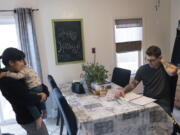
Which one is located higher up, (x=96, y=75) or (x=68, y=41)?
(x=68, y=41)

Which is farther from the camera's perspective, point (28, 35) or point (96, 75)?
point (28, 35)

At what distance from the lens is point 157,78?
7.77 ft

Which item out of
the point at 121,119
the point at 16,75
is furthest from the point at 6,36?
the point at 121,119

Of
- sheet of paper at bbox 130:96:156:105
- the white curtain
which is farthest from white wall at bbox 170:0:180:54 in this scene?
the white curtain

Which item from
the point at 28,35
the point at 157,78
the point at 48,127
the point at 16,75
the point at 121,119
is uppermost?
the point at 28,35

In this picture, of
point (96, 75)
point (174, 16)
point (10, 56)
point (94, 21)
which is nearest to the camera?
point (10, 56)

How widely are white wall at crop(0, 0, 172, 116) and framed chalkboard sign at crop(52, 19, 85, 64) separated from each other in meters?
0.09

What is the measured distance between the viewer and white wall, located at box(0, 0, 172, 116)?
3.27 m

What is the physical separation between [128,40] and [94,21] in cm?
89

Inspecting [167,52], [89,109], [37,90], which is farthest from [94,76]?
[167,52]

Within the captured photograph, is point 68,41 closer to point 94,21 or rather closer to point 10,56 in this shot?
point 94,21

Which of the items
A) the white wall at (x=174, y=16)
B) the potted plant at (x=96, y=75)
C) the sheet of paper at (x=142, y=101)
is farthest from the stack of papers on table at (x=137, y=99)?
the white wall at (x=174, y=16)

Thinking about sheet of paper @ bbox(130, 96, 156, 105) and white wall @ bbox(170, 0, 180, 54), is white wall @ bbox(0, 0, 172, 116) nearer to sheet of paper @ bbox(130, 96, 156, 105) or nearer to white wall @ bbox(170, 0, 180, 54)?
white wall @ bbox(170, 0, 180, 54)

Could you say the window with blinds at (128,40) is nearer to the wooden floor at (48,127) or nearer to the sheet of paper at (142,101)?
the wooden floor at (48,127)
